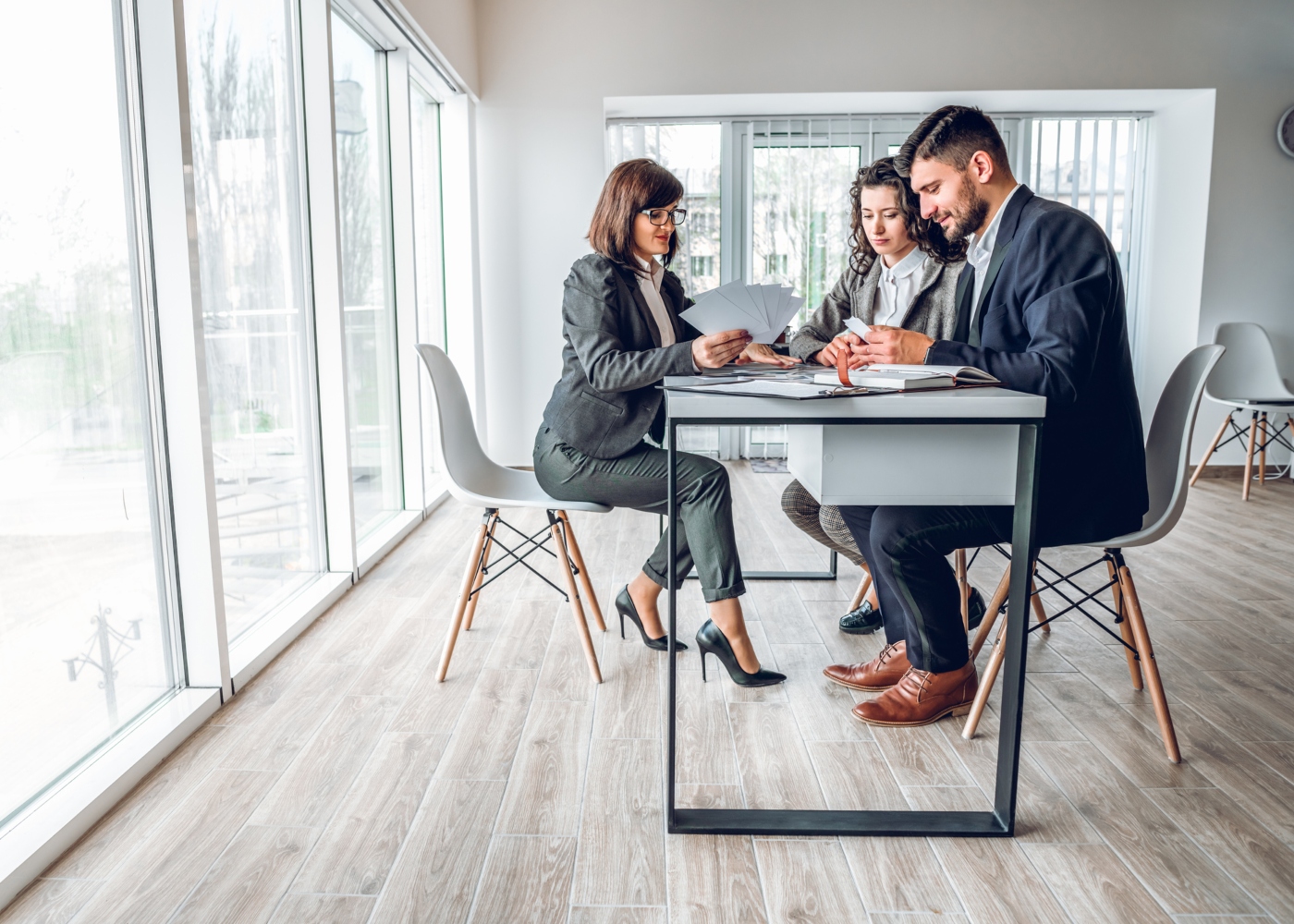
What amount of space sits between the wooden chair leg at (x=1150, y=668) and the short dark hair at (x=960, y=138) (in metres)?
0.86

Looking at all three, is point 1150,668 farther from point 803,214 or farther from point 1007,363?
point 803,214

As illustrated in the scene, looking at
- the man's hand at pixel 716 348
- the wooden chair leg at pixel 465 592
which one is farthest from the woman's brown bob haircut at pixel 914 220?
the wooden chair leg at pixel 465 592

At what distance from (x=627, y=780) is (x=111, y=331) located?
4.31 feet

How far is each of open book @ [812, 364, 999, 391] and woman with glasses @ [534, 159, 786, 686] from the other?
0.44 m

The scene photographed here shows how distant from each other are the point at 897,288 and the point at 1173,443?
0.85 meters

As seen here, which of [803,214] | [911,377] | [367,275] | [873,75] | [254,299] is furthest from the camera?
[803,214]

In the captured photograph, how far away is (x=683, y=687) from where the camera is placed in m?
2.14

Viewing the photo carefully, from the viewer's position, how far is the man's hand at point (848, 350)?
176 cm

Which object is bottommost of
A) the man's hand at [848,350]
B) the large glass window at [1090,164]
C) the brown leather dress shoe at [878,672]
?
the brown leather dress shoe at [878,672]

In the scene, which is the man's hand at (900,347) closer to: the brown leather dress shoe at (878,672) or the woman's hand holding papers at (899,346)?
the woman's hand holding papers at (899,346)

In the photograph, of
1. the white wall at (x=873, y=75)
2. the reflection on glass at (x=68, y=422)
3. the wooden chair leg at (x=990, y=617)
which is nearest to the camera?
the reflection on glass at (x=68, y=422)

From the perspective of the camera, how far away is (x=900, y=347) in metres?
1.70

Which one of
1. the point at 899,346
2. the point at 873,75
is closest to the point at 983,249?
the point at 899,346

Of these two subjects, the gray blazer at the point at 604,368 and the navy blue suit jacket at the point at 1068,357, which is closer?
the navy blue suit jacket at the point at 1068,357
